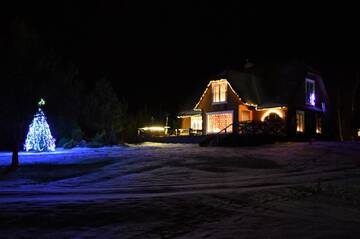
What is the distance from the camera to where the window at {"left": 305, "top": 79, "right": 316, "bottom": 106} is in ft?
125

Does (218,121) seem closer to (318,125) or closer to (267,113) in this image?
(267,113)

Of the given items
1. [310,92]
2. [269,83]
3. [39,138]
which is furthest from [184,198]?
[310,92]

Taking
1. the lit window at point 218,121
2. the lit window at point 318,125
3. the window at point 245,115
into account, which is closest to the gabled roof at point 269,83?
the window at point 245,115

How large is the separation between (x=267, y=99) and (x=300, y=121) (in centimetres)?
373

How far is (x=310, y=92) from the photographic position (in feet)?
127

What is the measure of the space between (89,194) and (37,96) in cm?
891

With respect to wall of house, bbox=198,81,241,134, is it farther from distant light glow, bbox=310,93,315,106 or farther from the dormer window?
distant light glow, bbox=310,93,315,106

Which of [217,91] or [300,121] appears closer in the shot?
[300,121]

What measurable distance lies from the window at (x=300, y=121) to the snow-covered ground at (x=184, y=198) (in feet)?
52.2

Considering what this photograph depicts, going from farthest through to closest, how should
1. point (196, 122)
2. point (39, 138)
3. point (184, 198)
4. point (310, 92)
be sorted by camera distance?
1. point (196, 122)
2. point (310, 92)
3. point (39, 138)
4. point (184, 198)

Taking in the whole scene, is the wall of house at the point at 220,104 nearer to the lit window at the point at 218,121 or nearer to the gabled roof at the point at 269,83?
the lit window at the point at 218,121

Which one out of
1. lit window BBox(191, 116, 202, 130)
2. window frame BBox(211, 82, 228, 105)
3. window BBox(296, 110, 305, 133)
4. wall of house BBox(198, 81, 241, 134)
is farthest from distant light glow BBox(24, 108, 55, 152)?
window BBox(296, 110, 305, 133)

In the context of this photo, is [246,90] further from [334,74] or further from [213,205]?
[213,205]

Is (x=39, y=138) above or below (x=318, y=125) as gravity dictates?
below
